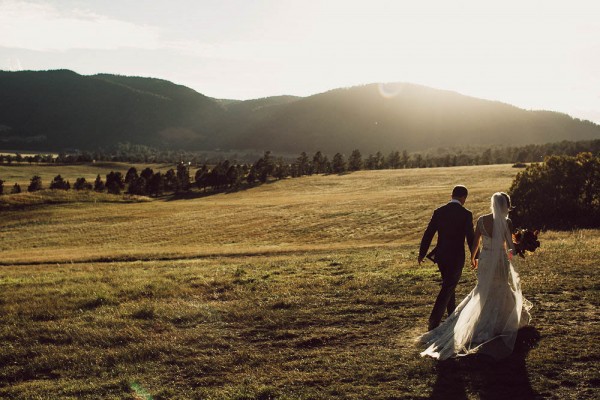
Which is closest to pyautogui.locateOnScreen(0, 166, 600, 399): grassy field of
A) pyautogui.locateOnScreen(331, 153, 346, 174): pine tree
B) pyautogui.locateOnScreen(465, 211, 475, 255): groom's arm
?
pyautogui.locateOnScreen(465, 211, 475, 255): groom's arm

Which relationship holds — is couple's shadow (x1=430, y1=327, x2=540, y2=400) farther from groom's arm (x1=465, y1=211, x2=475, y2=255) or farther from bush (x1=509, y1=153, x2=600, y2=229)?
bush (x1=509, y1=153, x2=600, y2=229)

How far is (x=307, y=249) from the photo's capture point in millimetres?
36719

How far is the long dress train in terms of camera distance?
886cm

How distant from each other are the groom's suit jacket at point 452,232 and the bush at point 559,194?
104 feet

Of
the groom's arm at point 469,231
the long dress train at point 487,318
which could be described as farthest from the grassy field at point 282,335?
the groom's arm at point 469,231

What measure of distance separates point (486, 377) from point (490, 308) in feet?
5.83

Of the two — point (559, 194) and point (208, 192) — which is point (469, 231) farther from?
point (208, 192)

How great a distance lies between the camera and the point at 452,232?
9969 mm

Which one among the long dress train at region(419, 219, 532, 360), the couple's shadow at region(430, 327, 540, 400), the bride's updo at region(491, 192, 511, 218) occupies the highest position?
the bride's updo at region(491, 192, 511, 218)

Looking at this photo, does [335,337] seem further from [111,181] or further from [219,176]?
[111,181]

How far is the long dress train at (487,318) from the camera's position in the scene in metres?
8.86

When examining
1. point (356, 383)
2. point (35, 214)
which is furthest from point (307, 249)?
point (35, 214)

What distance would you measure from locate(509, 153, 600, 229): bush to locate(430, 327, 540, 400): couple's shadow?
3280 centimetres

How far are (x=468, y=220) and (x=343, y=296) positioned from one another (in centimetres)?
562
